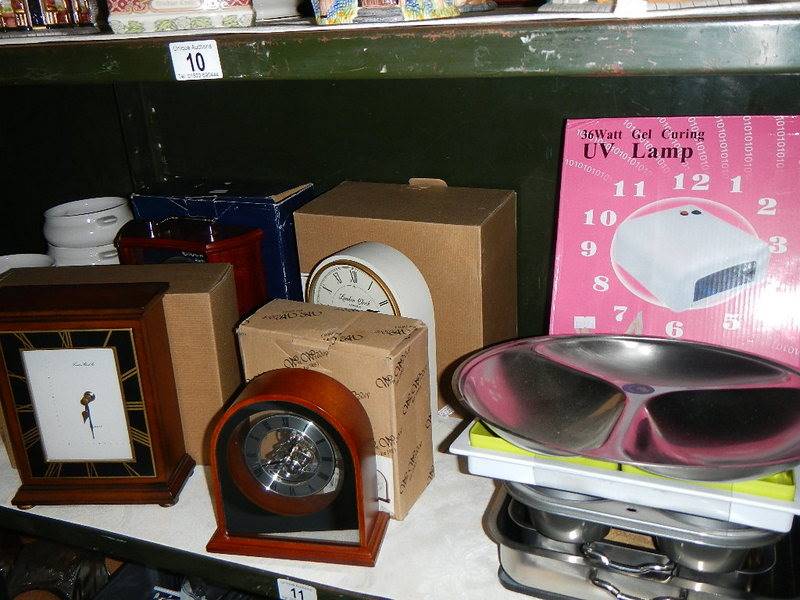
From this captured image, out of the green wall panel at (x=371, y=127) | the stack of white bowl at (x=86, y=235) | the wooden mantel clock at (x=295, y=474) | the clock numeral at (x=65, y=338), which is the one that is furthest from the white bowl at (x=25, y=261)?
the wooden mantel clock at (x=295, y=474)

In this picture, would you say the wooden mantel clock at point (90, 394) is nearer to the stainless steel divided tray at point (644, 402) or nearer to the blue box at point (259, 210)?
the blue box at point (259, 210)

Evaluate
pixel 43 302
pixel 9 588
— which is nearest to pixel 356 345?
pixel 43 302

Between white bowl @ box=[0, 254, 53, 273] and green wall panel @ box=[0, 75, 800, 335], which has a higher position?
green wall panel @ box=[0, 75, 800, 335]

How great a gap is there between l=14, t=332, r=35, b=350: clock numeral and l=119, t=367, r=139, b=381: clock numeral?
0.13 meters

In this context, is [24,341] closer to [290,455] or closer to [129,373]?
[129,373]

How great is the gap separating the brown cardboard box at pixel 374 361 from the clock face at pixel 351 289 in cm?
6

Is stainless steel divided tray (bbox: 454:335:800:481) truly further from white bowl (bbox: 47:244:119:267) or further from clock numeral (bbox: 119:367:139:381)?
white bowl (bbox: 47:244:119:267)

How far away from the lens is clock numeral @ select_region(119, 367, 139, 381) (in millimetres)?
1004

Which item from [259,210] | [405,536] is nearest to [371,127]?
[259,210]

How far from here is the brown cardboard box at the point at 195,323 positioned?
105 cm

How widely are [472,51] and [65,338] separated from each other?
644mm

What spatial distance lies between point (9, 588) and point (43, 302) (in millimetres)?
872

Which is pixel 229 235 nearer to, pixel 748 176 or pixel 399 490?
pixel 399 490

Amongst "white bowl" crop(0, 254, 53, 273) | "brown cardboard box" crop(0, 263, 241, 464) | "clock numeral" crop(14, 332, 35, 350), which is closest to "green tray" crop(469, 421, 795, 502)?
"brown cardboard box" crop(0, 263, 241, 464)
